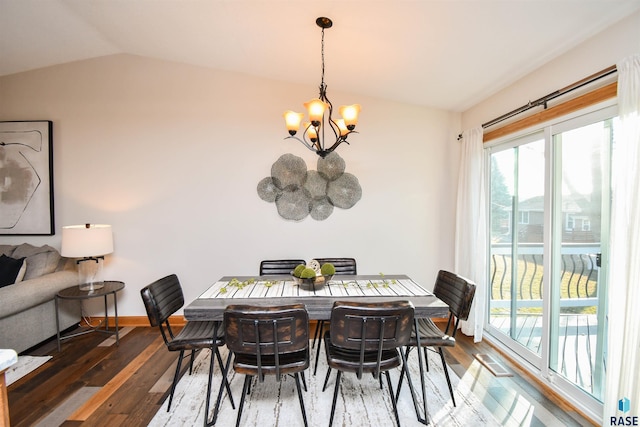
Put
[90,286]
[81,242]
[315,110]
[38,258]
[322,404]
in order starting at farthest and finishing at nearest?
1. [38,258]
2. [90,286]
3. [81,242]
4. [322,404]
5. [315,110]

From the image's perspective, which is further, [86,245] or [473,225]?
[473,225]

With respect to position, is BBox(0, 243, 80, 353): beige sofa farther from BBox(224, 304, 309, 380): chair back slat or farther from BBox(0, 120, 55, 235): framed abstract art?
BBox(224, 304, 309, 380): chair back slat

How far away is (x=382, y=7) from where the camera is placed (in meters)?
2.06

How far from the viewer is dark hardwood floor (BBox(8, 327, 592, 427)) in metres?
2.04

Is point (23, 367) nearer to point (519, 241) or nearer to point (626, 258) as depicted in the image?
point (626, 258)

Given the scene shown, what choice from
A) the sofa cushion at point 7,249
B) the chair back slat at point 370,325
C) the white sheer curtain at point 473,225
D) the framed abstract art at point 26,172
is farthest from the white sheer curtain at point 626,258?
the sofa cushion at point 7,249

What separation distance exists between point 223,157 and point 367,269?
2154mm

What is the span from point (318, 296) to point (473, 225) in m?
1.99

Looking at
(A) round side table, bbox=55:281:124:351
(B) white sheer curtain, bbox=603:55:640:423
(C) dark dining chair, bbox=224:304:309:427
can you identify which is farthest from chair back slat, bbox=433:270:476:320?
(A) round side table, bbox=55:281:124:351

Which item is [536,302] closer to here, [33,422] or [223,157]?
[223,157]

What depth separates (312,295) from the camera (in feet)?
7.11

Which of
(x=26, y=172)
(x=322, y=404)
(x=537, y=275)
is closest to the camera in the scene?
(x=322, y=404)

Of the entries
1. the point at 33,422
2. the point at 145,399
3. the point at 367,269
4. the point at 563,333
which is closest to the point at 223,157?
the point at 367,269

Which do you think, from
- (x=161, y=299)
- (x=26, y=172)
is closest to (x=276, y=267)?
(x=161, y=299)
